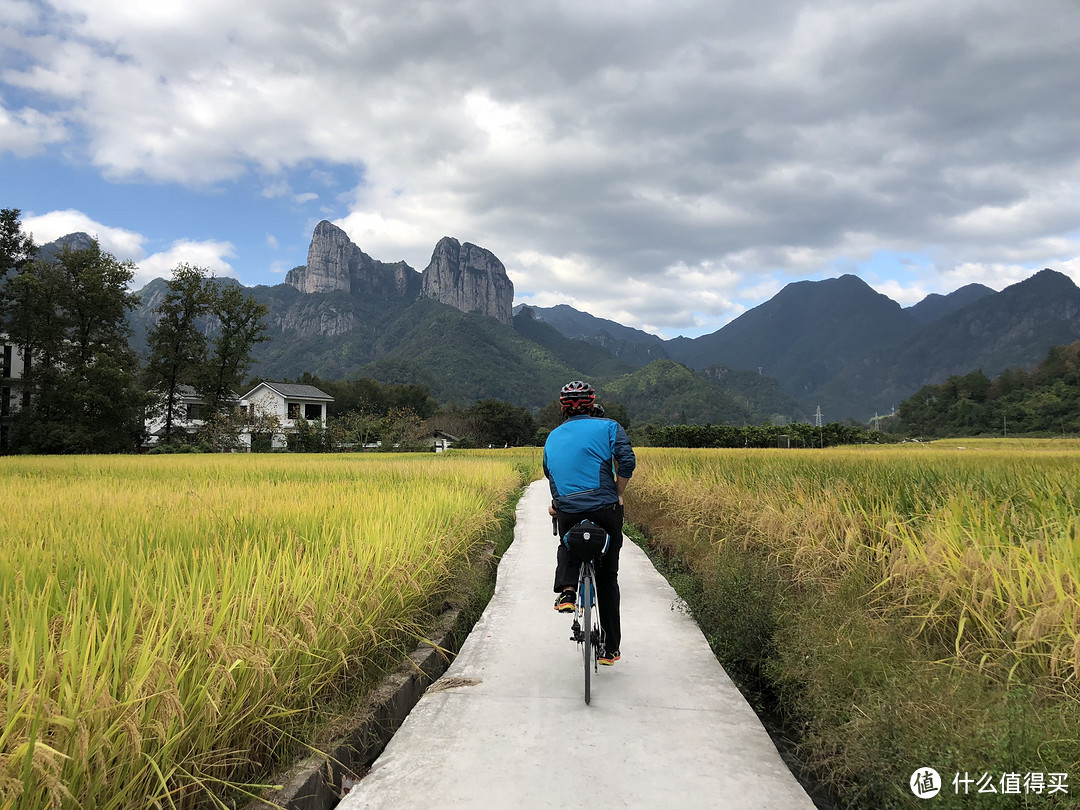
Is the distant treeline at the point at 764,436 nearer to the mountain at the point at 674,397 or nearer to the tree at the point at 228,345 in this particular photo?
the tree at the point at 228,345

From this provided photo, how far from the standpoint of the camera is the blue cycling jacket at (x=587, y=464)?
157 inches

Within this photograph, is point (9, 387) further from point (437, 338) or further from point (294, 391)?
point (437, 338)

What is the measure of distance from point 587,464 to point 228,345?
48.9 metres

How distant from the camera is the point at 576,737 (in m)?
3.09

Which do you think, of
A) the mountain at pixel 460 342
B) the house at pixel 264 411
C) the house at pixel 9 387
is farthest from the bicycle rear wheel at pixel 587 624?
the mountain at pixel 460 342

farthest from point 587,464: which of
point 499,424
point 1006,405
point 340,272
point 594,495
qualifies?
point 340,272

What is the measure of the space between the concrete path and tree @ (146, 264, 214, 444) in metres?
47.1

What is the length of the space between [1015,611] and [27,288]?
48.6 metres

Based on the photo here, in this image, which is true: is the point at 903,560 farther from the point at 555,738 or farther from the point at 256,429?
the point at 256,429

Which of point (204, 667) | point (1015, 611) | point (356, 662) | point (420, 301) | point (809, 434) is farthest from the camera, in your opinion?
point (420, 301)

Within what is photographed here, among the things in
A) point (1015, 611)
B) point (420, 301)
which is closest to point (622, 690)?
point (1015, 611)

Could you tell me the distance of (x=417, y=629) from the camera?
14.2 ft

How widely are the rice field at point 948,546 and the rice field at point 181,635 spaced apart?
10.3ft

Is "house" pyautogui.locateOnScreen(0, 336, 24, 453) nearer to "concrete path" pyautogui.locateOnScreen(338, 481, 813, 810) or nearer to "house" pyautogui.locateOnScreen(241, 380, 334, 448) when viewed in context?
"house" pyautogui.locateOnScreen(241, 380, 334, 448)
